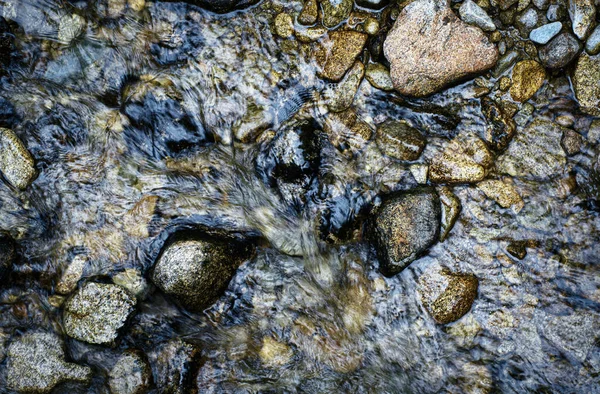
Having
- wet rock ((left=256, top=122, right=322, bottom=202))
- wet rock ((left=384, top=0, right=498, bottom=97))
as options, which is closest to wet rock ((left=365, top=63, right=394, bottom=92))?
wet rock ((left=384, top=0, right=498, bottom=97))

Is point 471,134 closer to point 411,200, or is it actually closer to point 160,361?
point 411,200

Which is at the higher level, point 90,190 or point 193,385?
point 90,190

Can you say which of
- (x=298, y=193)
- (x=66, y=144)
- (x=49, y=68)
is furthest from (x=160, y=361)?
(x=49, y=68)

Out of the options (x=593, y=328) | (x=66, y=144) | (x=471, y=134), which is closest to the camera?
(x=593, y=328)

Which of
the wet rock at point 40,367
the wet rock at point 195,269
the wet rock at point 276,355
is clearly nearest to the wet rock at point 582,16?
the wet rock at point 195,269

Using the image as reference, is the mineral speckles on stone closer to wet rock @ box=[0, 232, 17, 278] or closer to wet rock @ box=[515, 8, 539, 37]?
wet rock @ box=[515, 8, 539, 37]

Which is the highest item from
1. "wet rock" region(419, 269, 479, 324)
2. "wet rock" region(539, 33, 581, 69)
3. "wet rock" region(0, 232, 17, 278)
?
"wet rock" region(539, 33, 581, 69)

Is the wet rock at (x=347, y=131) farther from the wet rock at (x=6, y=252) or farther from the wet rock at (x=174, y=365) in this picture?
the wet rock at (x=6, y=252)
